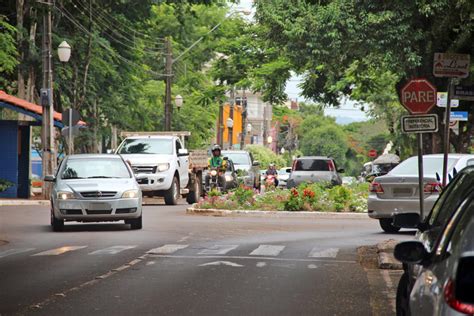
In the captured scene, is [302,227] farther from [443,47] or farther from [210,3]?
[210,3]

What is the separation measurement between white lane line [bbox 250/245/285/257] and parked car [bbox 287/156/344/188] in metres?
21.6

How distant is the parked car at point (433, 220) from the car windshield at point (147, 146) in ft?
90.4

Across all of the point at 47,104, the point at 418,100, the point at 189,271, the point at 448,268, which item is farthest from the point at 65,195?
the point at 448,268

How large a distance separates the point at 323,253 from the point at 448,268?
43.8 feet

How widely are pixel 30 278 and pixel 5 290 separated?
124 centimetres

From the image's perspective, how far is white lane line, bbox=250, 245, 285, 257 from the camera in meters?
18.0

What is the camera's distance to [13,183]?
38.2 metres

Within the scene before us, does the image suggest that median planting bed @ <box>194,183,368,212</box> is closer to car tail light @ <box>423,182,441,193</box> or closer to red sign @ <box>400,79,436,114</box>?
car tail light @ <box>423,182,441,193</box>

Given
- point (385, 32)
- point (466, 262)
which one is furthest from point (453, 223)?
point (385, 32)

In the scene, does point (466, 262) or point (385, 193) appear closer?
point (466, 262)

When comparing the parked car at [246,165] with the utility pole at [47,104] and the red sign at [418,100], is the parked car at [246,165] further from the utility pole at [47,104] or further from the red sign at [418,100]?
the red sign at [418,100]

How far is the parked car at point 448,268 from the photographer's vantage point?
4.90 meters

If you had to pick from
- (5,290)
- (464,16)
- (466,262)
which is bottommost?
(5,290)

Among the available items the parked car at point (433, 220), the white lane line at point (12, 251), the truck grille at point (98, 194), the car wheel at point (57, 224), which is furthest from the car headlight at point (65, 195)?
the parked car at point (433, 220)
